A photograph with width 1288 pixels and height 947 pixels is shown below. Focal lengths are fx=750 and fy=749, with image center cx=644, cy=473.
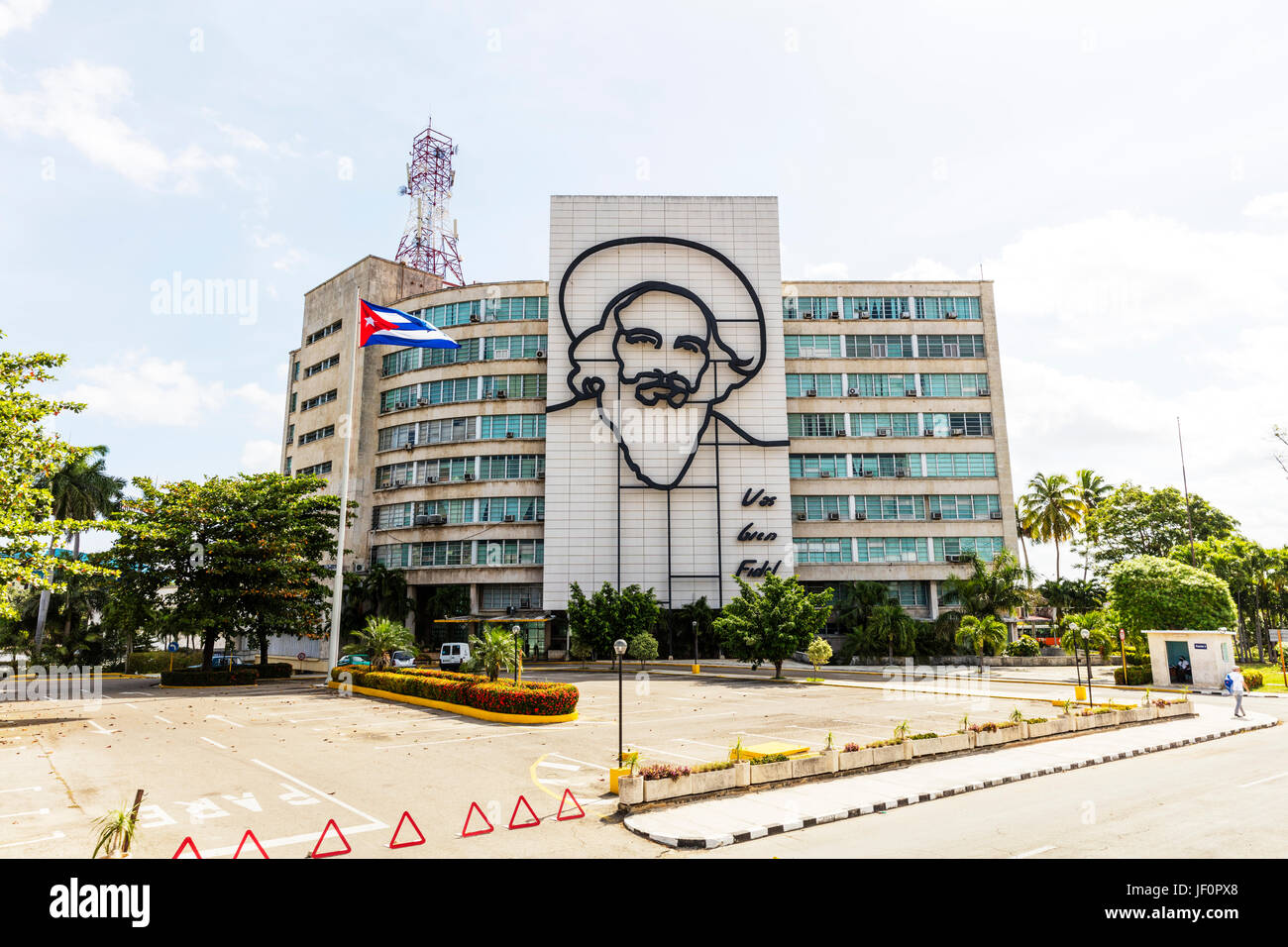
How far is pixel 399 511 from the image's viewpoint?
59688mm

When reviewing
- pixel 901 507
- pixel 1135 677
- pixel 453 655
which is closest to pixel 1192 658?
pixel 1135 677

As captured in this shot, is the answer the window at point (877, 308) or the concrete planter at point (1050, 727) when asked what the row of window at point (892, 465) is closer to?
the window at point (877, 308)

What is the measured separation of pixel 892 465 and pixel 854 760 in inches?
1782

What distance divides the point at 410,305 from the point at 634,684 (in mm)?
39132

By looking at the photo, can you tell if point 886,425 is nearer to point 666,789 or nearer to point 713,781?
point 713,781

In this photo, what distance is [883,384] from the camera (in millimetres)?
59781

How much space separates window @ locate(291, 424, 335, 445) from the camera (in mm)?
64625

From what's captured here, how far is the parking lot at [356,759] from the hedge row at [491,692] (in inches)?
30.1

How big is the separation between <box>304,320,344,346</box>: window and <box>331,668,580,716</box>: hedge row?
145 feet

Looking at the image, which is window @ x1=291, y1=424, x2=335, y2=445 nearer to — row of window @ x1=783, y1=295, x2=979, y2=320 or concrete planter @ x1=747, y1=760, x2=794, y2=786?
row of window @ x1=783, y1=295, x2=979, y2=320

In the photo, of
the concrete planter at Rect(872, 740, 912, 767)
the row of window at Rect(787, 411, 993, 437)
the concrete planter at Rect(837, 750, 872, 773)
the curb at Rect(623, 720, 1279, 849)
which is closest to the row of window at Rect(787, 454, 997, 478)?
the row of window at Rect(787, 411, 993, 437)

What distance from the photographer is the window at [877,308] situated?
201 feet
